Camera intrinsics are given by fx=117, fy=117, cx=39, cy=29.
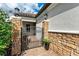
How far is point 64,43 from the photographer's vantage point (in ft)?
11.9

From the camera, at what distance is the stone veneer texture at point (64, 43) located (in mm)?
3135

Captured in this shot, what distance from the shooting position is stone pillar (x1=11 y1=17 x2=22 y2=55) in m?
3.88

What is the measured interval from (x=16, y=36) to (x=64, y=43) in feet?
5.29

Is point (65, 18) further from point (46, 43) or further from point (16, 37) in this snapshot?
point (16, 37)

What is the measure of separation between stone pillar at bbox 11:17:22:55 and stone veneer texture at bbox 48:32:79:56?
109cm

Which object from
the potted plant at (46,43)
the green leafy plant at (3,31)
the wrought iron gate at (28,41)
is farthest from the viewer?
the wrought iron gate at (28,41)

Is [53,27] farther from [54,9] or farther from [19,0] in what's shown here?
[19,0]

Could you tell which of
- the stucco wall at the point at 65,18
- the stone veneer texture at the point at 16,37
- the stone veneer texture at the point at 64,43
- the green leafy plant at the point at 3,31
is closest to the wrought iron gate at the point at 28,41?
the stone veneer texture at the point at 16,37

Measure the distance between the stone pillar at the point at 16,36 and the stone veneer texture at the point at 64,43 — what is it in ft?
3.59

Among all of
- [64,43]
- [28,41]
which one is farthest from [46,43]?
[28,41]

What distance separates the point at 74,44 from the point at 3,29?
1.97 m

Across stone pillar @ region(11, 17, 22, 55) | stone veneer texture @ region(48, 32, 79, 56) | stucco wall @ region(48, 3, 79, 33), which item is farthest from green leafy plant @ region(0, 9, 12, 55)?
stucco wall @ region(48, 3, 79, 33)

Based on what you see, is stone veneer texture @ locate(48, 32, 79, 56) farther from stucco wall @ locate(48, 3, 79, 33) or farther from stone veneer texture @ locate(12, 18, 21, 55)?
stone veneer texture @ locate(12, 18, 21, 55)

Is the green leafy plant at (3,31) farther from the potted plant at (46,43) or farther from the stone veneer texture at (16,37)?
the potted plant at (46,43)
